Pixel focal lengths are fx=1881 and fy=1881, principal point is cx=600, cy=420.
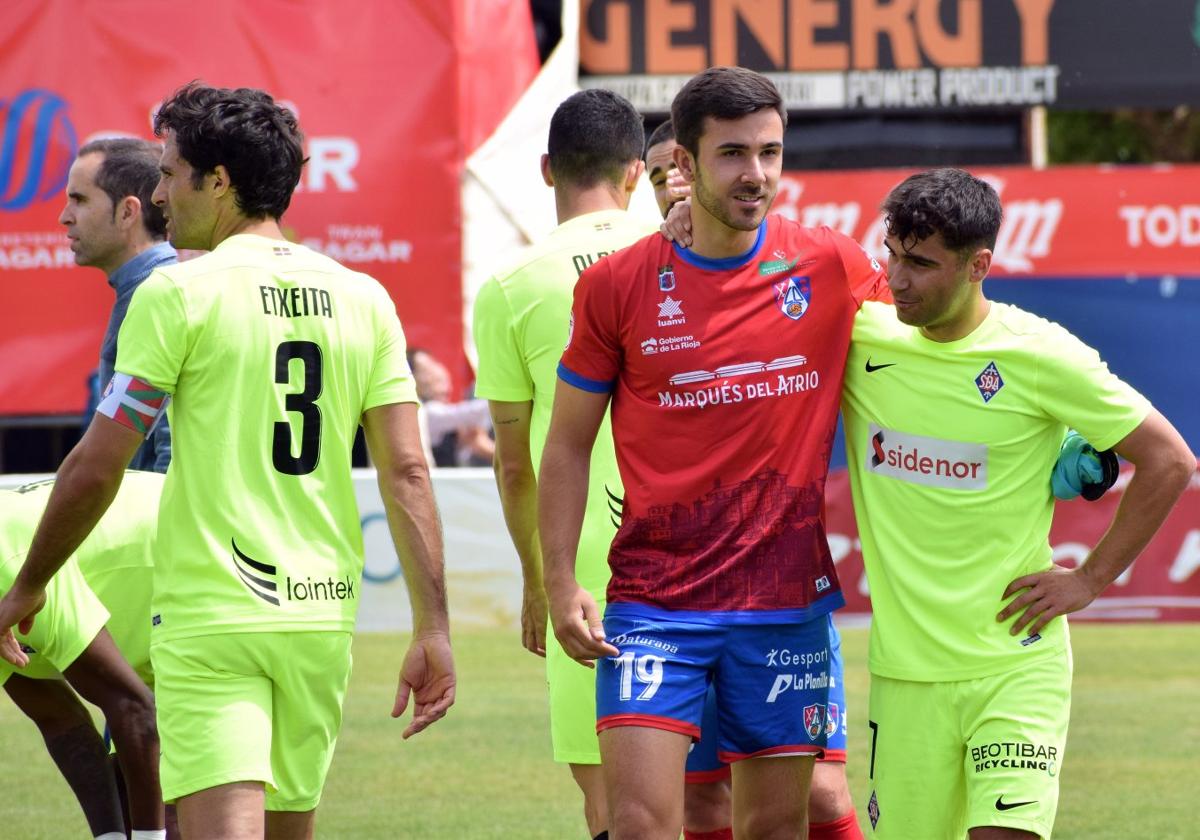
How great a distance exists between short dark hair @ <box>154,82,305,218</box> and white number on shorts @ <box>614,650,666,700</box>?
1.38 meters

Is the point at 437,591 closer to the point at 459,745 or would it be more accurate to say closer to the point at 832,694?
the point at 832,694

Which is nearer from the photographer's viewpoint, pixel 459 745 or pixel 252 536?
pixel 252 536

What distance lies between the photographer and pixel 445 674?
4.48 metres

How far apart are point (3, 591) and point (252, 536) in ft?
5.90

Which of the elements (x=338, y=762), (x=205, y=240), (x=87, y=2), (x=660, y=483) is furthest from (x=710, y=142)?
(x=87, y=2)

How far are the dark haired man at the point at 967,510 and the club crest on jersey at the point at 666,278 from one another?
1.74 ft

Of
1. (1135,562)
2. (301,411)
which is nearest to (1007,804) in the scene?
(301,411)

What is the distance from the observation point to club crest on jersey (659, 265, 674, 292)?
4582 mm

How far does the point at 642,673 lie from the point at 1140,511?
1.31 metres

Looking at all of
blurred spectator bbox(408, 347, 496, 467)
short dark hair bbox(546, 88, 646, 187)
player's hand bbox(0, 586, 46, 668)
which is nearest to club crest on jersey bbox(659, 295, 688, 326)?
short dark hair bbox(546, 88, 646, 187)

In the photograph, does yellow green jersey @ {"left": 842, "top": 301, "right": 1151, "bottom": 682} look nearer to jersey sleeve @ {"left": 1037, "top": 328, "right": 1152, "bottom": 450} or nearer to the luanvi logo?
jersey sleeve @ {"left": 1037, "top": 328, "right": 1152, "bottom": 450}

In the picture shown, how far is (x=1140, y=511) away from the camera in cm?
467

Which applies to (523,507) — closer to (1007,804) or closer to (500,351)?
(500,351)

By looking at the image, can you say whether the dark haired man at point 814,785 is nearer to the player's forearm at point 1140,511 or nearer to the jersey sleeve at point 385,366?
the player's forearm at point 1140,511
